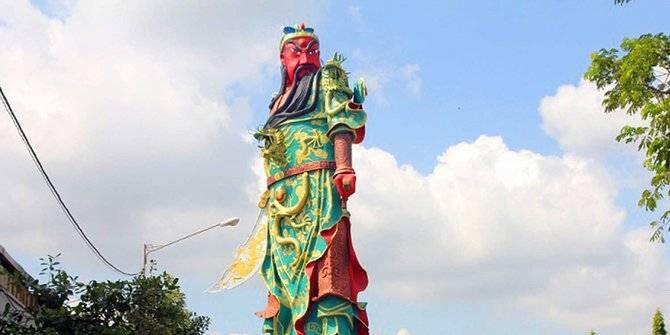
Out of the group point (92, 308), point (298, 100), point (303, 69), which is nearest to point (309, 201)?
point (298, 100)

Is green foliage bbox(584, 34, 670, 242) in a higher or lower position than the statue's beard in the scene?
lower

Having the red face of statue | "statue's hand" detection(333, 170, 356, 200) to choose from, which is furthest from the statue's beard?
"statue's hand" detection(333, 170, 356, 200)

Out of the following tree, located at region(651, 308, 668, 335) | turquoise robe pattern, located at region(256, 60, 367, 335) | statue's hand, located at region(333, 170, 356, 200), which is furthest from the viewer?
tree, located at region(651, 308, 668, 335)

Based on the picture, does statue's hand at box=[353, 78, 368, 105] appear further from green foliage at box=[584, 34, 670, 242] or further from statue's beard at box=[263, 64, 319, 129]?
green foliage at box=[584, 34, 670, 242]

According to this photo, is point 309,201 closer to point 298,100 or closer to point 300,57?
point 298,100

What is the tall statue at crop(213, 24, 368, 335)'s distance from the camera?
1529 centimetres

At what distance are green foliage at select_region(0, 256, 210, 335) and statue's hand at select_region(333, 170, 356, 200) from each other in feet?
14.1

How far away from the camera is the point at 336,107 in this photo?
16.0 m

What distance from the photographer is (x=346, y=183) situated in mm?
15172

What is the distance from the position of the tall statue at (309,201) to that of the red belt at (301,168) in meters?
0.02

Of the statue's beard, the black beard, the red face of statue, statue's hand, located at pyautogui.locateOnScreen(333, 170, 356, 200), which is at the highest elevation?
the red face of statue

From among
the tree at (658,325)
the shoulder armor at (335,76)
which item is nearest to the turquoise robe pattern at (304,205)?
the shoulder armor at (335,76)

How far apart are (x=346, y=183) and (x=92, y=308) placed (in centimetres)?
534

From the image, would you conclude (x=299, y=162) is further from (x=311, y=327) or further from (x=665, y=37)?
(x=665, y=37)
